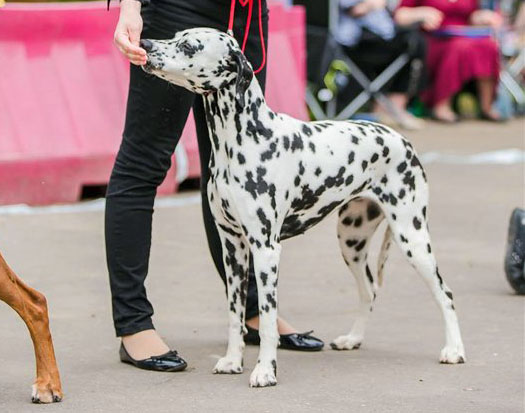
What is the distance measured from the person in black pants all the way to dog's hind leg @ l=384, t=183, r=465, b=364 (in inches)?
33.4

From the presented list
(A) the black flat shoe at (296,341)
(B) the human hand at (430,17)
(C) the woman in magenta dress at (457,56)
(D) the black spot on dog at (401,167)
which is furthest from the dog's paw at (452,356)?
(C) the woman in magenta dress at (457,56)

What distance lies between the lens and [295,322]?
5902mm

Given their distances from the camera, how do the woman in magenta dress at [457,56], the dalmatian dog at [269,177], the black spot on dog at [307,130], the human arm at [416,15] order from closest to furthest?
the dalmatian dog at [269,177], the black spot on dog at [307,130], the human arm at [416,15], the woman in magenta dress at [457,56]

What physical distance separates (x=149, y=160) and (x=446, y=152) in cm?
705

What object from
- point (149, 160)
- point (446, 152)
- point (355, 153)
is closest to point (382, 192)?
point (355, 153)

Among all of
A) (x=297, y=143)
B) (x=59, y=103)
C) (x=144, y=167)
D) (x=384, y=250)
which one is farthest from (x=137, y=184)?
(x=59, y=103)

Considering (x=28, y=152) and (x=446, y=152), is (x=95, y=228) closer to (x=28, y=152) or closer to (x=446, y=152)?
(x=28, y=152)

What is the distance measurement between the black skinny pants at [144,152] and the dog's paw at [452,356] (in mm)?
1178

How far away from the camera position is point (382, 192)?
5094 millimetres

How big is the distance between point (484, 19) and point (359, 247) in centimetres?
960

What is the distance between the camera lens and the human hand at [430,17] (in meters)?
14.0

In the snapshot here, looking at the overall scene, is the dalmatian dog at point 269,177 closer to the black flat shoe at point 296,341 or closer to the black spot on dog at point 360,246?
the black spot on dog at point 360,246

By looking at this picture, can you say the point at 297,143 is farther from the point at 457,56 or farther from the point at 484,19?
the point at 484,19

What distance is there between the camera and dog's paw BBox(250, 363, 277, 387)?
4785mm
